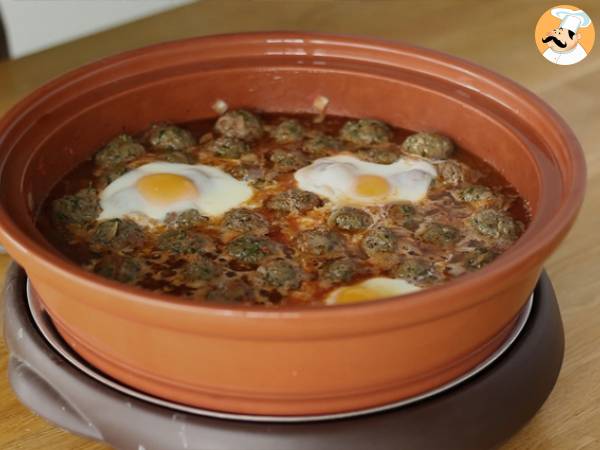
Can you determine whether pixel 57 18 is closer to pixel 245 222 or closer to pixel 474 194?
pixel 245 222

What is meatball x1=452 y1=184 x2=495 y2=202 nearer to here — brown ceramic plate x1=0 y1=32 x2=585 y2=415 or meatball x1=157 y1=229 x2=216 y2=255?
brown ceramic plate x1=0 y1=32 x2=585 y2=415

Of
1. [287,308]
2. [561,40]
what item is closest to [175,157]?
[287,308]

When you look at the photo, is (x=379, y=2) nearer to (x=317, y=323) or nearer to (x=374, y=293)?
(x=374, y=293)

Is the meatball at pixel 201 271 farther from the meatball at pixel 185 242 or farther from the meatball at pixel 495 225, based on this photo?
the meatball at pixel 495 225

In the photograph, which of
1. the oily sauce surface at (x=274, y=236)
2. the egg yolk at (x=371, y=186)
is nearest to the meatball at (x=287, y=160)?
the oily sauce surface at (x=274, y=236)

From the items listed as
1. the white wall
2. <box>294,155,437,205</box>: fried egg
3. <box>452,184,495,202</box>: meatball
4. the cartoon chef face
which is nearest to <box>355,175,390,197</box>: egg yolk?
<box>294,155,437,205</box>: fried egg
